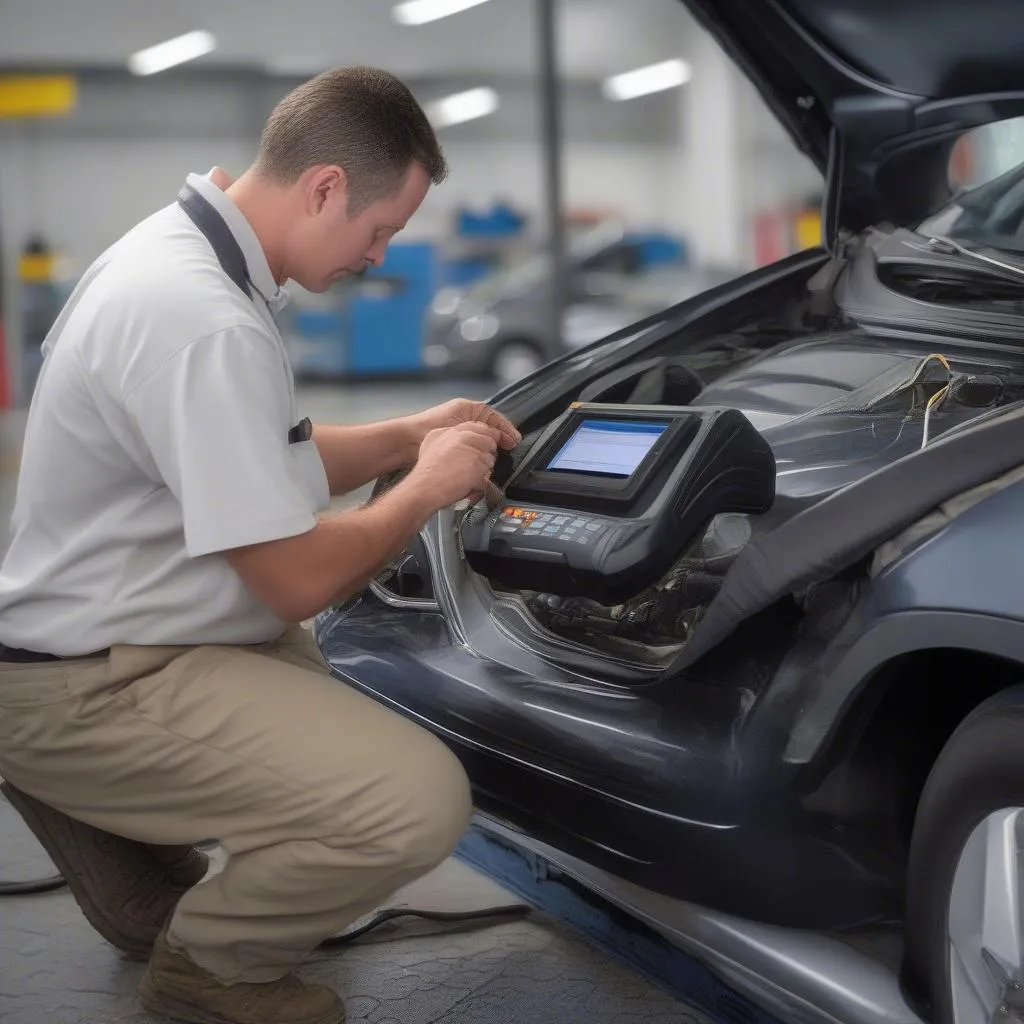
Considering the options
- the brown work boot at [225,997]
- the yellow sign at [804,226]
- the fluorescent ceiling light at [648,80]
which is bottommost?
the yellow sign at [804,226]

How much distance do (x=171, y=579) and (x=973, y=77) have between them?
1.35 meters

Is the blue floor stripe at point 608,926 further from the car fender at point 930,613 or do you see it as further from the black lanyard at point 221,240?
the black lanyard at point 221,240

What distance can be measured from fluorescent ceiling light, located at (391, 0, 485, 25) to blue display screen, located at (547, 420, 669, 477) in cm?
1331

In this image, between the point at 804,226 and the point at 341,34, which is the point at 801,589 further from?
the point at 341,34

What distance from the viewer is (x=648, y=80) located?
1581 centimetres

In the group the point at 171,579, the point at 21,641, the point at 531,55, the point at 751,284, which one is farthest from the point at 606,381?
the point at 531,55

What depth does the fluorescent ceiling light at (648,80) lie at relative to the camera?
611 inches

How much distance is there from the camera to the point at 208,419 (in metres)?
1.59

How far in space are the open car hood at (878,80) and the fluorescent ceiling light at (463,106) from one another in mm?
13412

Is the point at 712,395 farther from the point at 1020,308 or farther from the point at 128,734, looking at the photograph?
the point at 128,734

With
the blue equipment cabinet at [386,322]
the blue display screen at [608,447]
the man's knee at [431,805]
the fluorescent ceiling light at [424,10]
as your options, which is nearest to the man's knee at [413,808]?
the man's knee at [431,805]

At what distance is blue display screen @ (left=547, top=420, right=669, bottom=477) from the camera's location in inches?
67.1

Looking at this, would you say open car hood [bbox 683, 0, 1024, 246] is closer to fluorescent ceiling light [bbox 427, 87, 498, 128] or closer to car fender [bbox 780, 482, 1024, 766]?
car fender [bbox 780, 482, 1024, 766]

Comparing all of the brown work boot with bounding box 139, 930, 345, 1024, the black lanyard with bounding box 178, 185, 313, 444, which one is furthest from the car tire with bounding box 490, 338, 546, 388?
the brown work boot with bounding box 139, 930, 345, 1024
